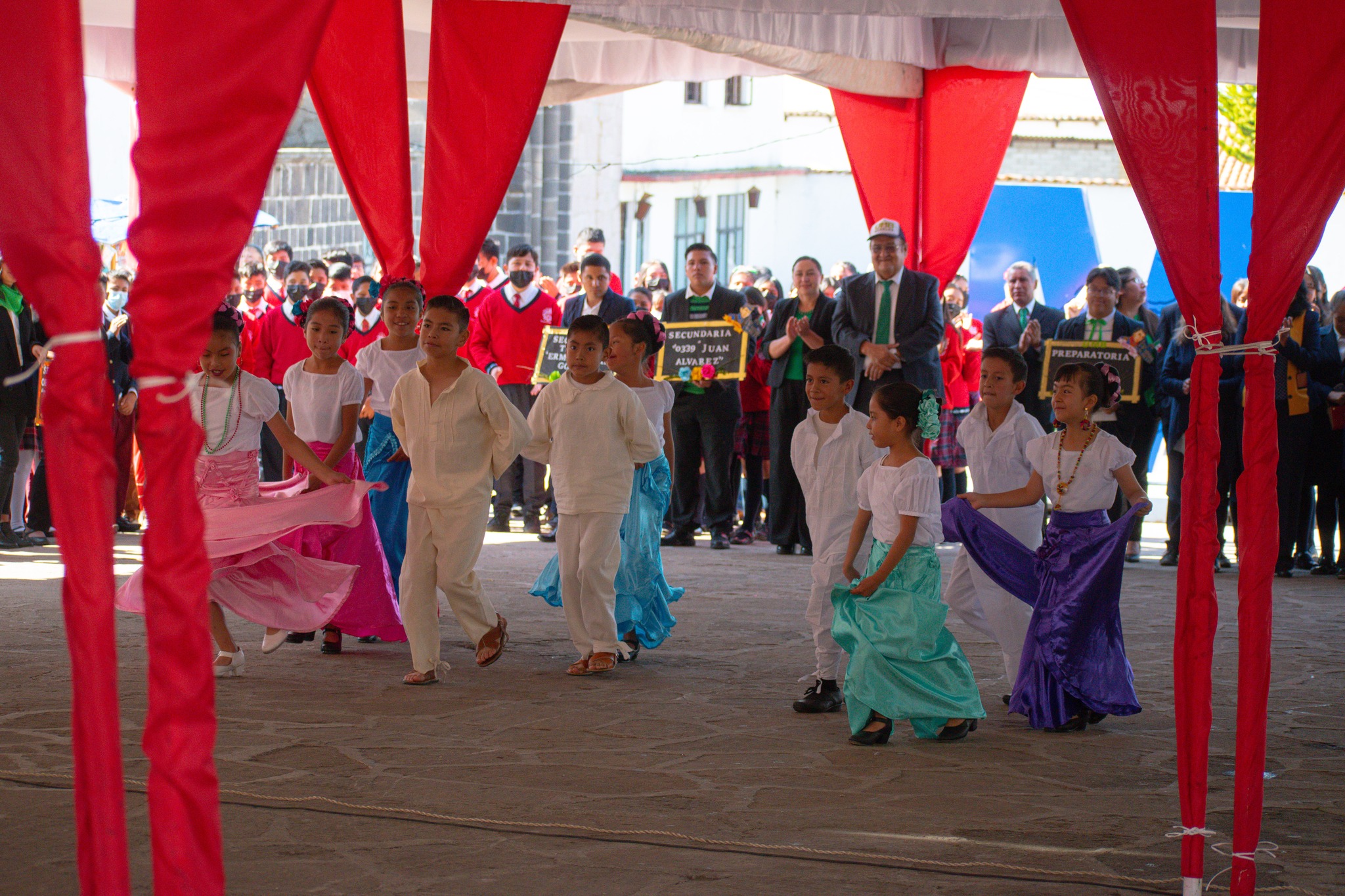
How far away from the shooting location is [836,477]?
5.79m

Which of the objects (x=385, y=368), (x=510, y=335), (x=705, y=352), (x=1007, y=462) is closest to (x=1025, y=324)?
(x=705, y=352)

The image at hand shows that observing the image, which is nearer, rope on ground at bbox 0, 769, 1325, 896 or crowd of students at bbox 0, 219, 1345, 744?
rope on ground at bbox 0, 769, 1325, 896

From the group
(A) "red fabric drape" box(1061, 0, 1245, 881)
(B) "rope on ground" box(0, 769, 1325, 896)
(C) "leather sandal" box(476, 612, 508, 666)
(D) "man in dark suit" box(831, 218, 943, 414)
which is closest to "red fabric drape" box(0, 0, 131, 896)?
(B) "rope on ground" box(0, 769, 1325, 896)

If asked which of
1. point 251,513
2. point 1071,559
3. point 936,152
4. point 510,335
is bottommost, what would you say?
point 1071,559

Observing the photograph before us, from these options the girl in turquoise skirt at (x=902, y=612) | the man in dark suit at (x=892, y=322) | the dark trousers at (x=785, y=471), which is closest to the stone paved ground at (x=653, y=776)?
the girl in turquoise skirt at (x=902, y=612)

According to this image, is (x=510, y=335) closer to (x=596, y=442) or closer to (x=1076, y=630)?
(x=596, y=442)

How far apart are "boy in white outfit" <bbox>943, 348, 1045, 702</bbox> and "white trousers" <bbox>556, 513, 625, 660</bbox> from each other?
1.44 metres

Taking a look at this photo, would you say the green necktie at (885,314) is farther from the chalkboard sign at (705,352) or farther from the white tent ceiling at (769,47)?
the white tent ceiling at (769,47)

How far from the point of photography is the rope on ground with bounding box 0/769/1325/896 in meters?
3.79

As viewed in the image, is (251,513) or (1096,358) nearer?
(251,513)

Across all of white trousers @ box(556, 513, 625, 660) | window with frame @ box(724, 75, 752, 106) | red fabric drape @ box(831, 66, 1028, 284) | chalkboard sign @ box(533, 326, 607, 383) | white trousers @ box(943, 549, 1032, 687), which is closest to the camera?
white trousers @ box(943, 549, 1032, 687)

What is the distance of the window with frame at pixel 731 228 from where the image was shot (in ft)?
98.9

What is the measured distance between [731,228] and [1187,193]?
26950 mm

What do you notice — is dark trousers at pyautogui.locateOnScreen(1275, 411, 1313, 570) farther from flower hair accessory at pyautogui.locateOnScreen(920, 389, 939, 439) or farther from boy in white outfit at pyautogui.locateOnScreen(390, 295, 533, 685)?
boy in white outfit at pyautogui.locateOnScreen(390, 295, 533, 685)
